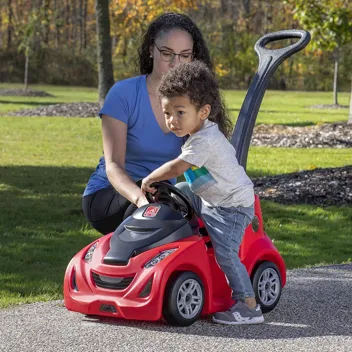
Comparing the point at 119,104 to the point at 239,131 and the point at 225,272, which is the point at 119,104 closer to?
the point at 239,131

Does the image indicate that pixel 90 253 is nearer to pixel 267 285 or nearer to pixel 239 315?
pixel 239 315

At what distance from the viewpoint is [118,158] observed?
18.1 feet

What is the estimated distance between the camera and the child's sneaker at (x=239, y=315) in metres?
5.02

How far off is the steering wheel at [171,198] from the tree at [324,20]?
12779 millimetres

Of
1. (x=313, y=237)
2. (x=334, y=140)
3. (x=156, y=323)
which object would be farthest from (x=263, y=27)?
(x=156, y=323)

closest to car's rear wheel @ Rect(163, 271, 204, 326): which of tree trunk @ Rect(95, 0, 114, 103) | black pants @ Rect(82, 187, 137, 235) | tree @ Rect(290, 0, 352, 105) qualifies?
black pants @ Rect(82, 187, 137, 235)

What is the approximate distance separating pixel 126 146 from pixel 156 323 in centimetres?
117

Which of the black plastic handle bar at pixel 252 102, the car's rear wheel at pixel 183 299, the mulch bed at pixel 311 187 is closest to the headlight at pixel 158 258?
the car's rear wheel at pixel 183 299

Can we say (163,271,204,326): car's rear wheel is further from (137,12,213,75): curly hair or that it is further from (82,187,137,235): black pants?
(137,12,213,75): curly hair

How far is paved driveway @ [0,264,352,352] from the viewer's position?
15.1 ft

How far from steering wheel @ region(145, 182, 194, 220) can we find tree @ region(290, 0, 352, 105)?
1278 cm

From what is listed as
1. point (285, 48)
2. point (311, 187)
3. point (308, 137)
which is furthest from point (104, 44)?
point (285, 48)

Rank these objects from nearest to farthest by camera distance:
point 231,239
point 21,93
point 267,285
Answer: point 231,239 < point 267,285 < point 21,93

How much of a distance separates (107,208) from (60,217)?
3.84 metres
